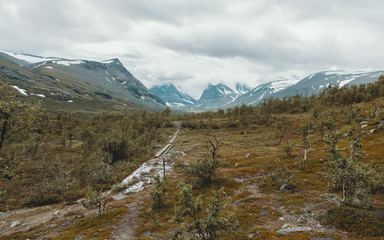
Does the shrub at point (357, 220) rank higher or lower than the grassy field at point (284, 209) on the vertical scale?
higher

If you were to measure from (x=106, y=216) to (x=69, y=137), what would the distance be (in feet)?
203

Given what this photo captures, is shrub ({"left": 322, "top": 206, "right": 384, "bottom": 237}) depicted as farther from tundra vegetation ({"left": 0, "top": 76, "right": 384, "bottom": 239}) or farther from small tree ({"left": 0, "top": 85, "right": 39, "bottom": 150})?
small tree ({"left": 0, "top": 85, "right": 39, "bottom": 150})

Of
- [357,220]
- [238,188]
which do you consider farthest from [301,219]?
[238,188]

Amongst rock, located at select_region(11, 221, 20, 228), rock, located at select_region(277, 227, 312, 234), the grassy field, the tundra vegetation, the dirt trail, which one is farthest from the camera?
rock, located at select_region(11, 221, 20, 228)

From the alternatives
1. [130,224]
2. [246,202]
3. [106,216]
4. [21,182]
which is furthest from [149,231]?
[21,182]

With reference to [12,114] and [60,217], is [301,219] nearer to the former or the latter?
[60,217]

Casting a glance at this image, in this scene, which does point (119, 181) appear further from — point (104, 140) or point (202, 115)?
point (202, 115)

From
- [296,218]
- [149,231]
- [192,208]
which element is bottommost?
[149,231]

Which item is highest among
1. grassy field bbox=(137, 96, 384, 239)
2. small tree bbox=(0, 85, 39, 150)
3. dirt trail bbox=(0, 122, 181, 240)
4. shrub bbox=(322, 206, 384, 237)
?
small tree bbox=(0, 85, 39, 150)

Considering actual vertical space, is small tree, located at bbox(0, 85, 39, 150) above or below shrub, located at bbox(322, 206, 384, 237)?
above

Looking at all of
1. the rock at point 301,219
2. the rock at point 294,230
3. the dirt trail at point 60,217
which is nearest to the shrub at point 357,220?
the rock at point 301,219

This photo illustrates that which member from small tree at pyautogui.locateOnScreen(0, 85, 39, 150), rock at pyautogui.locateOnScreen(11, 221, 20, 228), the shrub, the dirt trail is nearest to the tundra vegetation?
the shrub

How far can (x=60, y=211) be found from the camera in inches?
1012

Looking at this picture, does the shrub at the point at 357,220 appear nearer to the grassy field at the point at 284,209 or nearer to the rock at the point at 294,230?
the grassy field at the point at 284,209
